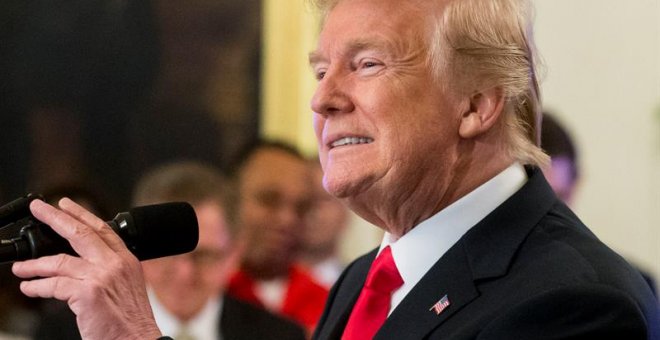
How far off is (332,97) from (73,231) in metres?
0.68

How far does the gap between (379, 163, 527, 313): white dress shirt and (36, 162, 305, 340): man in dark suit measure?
2.59 metres

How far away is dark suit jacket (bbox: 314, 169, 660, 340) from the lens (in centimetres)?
219

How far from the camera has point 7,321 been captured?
17.4 ft

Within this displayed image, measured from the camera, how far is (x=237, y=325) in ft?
17.6

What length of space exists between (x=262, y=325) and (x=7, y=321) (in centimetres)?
113

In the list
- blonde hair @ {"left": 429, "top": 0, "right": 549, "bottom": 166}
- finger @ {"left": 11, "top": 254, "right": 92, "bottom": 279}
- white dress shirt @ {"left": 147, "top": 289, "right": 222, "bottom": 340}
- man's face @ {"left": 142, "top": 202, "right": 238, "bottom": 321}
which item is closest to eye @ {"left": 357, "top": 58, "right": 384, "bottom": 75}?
blonde hair @ {"left": 429, "top": 0, "right": 549, "bottom": 166}

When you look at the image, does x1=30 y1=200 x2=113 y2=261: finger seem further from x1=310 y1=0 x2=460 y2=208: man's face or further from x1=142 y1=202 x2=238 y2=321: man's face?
x1=142 y1=202 x2=238 y2=321: man's face

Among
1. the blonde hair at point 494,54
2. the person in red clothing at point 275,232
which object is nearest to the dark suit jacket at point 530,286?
the blonde hair at point 494,54

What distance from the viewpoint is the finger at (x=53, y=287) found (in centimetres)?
215

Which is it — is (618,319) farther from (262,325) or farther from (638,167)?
(638,167)

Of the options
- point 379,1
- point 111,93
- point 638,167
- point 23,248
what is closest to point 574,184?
point 638,167

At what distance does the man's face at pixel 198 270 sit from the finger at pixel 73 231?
111 inches

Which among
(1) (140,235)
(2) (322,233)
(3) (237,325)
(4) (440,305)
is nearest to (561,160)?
(2) (322,233)

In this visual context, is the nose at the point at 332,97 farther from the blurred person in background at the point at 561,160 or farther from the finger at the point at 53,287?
the blurred person in background at the point at 561,160
